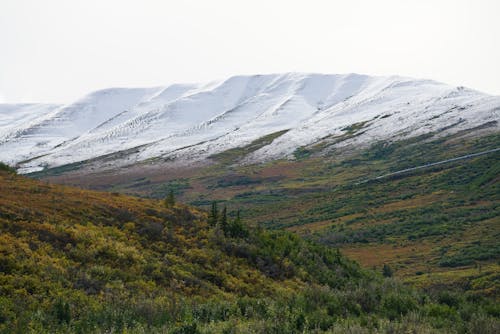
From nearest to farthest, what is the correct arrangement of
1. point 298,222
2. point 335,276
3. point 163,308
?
point 163,308 < point 335,276 < point 298,222


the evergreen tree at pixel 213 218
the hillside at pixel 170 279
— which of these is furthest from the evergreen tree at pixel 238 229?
the evergreen tree at pixel 213 218

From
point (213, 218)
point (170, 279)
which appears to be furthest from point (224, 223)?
point (170, 279)

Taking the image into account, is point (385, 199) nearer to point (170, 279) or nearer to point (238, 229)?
point (238, 229)

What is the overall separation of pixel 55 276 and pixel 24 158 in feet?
603

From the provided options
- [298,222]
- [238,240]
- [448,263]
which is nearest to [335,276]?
[238,240]

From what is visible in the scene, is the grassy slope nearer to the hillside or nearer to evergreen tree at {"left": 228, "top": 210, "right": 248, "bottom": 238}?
evergreen tree at {"left": 228, "top": 210, "right": 248, "bottom": 238}

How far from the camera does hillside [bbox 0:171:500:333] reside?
9883 millimetres

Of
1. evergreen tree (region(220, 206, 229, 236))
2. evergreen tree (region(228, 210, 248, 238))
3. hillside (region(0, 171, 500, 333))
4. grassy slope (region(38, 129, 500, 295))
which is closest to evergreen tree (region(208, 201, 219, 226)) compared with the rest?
hillside (region(0, 171, 500, 333))

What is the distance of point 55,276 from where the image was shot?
12297 millimetres

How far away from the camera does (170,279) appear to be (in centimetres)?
1516

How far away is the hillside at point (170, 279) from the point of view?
988 centimetres

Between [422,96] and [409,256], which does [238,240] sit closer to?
[409,256]

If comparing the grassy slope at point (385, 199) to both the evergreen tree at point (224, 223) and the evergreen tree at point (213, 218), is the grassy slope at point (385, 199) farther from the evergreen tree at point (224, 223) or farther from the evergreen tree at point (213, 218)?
the evergreen tree at point (213, 218)

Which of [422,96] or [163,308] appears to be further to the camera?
[422,96]
